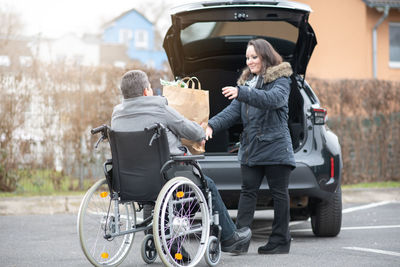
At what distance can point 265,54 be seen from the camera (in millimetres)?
5414

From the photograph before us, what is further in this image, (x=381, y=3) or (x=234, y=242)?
(x=381, y=3)

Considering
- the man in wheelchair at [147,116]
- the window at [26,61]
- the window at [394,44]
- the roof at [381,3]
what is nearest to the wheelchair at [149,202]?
the man in wheelchair at [147,116]

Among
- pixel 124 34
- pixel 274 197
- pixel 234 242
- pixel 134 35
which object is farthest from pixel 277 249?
pixel 124 34

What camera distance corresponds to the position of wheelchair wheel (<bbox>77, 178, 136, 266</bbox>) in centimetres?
456

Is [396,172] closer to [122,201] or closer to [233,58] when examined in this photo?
[233,58]

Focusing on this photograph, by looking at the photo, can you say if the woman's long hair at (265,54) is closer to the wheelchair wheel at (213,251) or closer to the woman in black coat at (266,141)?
the woman in black coat at (266,141)

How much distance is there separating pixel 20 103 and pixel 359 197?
205 inches

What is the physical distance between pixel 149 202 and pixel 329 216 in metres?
2.20

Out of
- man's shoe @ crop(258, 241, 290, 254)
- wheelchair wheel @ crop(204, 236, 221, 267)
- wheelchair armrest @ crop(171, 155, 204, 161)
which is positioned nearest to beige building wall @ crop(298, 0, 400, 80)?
man's shoe @ crop(258, 241, 290, 254)

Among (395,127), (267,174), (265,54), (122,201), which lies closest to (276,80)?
(265,54)

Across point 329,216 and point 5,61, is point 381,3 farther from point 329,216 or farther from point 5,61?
point 329,216

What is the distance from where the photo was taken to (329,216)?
634 centimetres

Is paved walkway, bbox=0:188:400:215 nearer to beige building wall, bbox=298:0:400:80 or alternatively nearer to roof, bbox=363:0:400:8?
beige building wall, bbox=298:0:400:80

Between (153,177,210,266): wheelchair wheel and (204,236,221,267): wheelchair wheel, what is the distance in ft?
0.27
